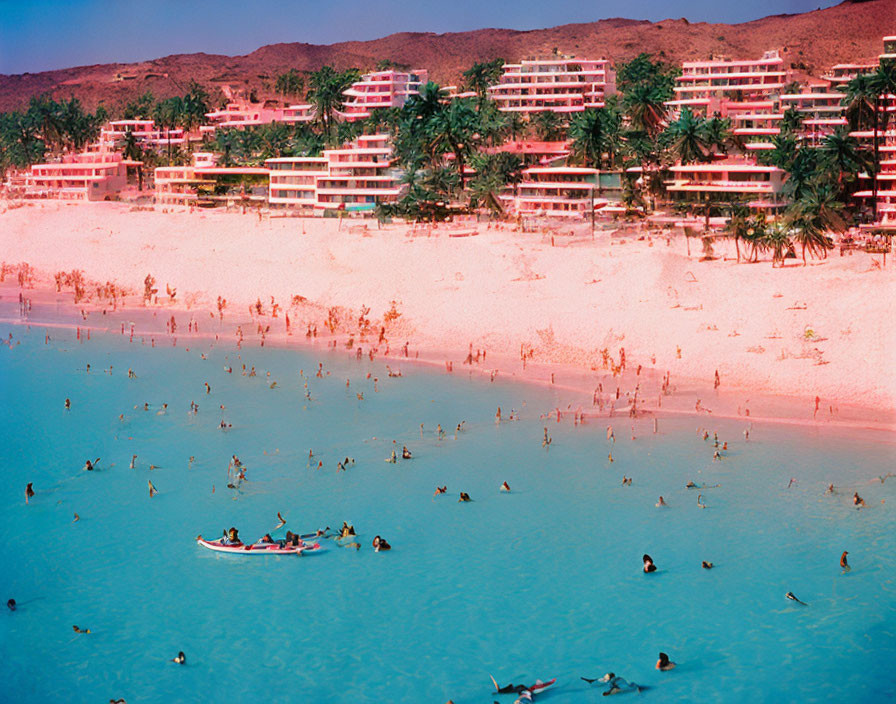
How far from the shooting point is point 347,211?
9181cm

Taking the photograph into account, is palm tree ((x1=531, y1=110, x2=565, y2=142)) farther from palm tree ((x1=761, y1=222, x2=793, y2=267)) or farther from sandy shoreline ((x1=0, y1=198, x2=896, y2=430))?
palm tree ((x1=761, y1=222, x2=793, y2=267))

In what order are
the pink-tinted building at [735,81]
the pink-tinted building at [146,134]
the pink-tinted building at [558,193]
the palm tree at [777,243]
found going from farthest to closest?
the pink-tinted building at [146,134], the pink-tinted building at [735,81], the pink-tinted building at [558,193], the palm tree at [777,243]

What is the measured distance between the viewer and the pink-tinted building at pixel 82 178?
115938 mm

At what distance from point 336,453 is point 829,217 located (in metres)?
38.4

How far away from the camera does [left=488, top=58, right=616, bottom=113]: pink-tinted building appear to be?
449 ft

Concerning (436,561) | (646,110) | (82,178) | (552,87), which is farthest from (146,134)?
(436,561)

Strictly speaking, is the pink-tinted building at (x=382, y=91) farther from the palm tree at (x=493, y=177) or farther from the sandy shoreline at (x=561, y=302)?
the sandy shoreline at (x=561, y=302)

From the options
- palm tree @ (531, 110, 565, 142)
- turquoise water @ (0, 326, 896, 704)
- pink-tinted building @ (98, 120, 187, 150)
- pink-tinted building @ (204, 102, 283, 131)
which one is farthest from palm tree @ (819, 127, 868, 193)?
pink-tinted building @ (98, 120, 187, 150)

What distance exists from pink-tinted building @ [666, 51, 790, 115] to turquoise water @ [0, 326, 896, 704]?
337ft

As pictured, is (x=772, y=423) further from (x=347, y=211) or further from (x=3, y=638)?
(x=347, y=211)

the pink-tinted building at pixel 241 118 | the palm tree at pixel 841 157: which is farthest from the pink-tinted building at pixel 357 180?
the pink-tinted building at pixel 241 118

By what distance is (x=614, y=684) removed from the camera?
876 inches

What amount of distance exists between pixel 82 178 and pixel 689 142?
71395mm

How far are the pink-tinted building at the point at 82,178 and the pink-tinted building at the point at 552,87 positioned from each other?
167 feet
